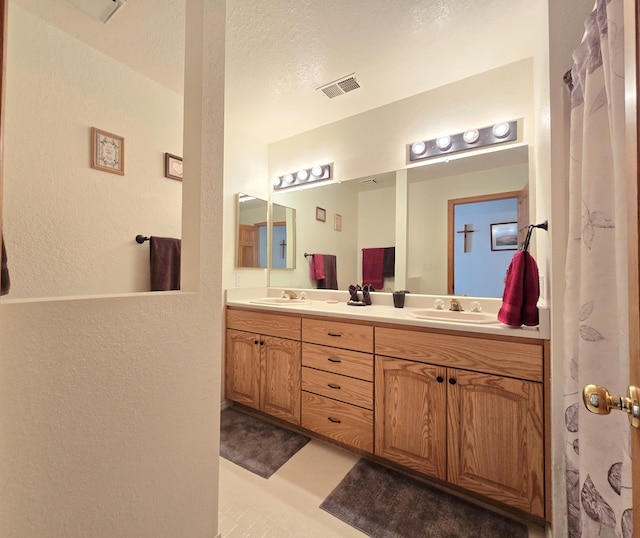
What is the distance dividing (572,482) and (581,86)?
1247 millimetres

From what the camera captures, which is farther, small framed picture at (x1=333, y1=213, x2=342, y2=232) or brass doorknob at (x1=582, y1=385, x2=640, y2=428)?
Result: small framed picture at (x1=333, y1=213, x2=342, y2=232)

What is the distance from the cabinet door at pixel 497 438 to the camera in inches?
46.0

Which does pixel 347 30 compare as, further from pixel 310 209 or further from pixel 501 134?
pixel 310 209

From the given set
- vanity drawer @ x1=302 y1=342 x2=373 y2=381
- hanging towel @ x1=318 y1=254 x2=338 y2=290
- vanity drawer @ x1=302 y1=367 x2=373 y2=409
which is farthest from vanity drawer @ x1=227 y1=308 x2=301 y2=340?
hanging towel @ x1=318 y1=254 x2=338 y2=290

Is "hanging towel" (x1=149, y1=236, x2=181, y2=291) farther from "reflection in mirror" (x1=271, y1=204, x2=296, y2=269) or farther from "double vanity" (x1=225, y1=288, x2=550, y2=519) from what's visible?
"reflection in mirror" (x1=271, y1=204, x2=296, y2=269)

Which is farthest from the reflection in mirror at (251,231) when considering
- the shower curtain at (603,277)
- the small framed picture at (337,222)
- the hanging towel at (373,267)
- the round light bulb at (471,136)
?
the shower curtain at (603,277)

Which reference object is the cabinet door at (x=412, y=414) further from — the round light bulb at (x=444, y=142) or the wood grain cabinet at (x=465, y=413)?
the round light bulb at (x=444, y=142)

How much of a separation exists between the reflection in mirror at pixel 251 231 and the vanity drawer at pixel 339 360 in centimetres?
111

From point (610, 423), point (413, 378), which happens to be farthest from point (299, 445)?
point (610, 423)

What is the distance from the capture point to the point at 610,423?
27.0 inches

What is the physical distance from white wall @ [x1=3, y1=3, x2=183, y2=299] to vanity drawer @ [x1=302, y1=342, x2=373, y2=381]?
1193 millimetres

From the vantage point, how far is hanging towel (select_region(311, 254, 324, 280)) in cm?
252

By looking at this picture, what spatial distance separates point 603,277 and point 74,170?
7.59ft

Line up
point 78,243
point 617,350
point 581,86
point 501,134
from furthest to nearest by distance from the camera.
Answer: point 501,134
point 78,243
point 581,86
point 617,350
